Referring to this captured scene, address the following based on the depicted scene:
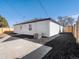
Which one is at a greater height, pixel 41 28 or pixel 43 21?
pixel 43 21

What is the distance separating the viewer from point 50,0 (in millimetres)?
12555

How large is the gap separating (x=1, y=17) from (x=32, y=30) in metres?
22.1

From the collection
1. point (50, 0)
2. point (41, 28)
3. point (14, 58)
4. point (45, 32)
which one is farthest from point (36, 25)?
point (14, 58)

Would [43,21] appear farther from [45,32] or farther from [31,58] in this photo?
[31,58]

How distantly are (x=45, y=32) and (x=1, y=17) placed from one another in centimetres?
2516

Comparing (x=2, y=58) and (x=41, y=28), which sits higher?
(x=41, y=28)

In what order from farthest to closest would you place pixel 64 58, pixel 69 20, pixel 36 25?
Answer: pixel 69 20
pixel 36 25
pixel 64 58

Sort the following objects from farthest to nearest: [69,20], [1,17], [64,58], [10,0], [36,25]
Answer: [69,20], [1,17], [36,25], [10,0], [64,58]

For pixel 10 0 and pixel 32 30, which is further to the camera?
pixel 32 30

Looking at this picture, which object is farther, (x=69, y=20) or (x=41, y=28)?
(x=69, y=20)

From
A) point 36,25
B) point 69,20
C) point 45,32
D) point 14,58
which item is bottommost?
point 14,58

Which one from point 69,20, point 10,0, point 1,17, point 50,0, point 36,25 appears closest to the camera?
point 50,0

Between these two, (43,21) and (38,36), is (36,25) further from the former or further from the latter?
(38,36)

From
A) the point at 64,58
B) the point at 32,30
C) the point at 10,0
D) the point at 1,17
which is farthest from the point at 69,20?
→ the point at 64,58
